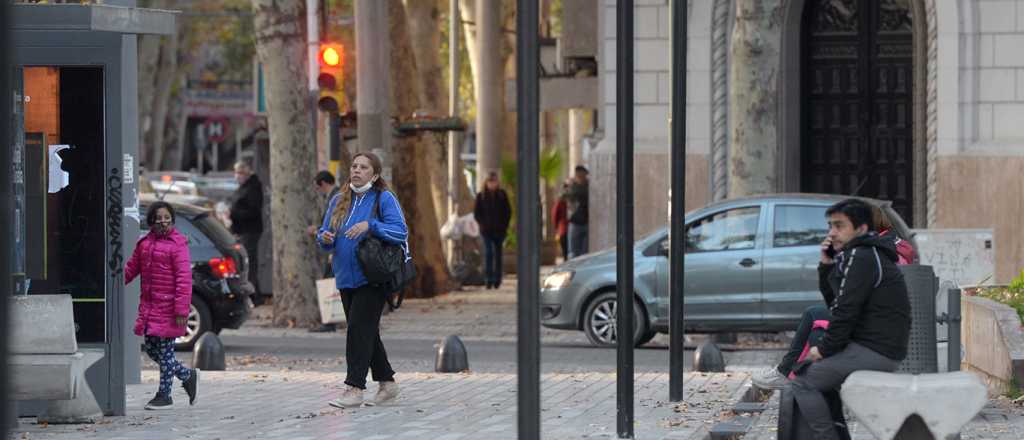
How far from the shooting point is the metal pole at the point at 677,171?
11430 millimetres

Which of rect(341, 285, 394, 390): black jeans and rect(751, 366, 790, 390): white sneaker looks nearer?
rect(751, 366, 790, 390): white sneaker

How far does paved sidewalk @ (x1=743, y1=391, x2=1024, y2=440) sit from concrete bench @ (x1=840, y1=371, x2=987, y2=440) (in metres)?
1.64

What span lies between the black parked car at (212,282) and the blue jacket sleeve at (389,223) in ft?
19.8

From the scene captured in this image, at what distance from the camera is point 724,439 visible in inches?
417

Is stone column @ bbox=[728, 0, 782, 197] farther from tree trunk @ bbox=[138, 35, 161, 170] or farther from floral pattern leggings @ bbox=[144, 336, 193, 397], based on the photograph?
tree trunk @ bbox=[138, 35, 161, 170]

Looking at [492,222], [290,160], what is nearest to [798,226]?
[290,160]

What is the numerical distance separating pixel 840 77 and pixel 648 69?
259 centimetres

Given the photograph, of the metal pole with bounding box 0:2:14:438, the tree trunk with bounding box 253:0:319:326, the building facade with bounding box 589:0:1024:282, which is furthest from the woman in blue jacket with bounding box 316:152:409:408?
the building facade with bounding box 589:0:1024:282

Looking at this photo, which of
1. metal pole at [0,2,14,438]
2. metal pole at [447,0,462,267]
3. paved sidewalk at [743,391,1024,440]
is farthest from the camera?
metal pole at [447,0,462,267]

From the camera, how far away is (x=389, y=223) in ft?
38.4

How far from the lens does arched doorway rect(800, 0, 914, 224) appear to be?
24234mm

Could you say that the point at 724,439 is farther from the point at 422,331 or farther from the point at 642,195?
the point at 642,195

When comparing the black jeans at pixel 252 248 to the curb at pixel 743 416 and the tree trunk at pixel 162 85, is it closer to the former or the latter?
the curb at pixel 743 416

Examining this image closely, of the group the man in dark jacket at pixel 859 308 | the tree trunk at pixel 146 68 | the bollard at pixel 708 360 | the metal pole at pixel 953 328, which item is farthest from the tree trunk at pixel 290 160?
the tree trunk at pixel 146 68
